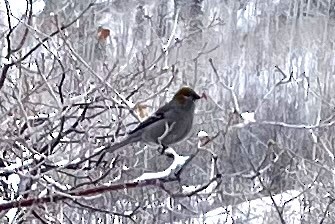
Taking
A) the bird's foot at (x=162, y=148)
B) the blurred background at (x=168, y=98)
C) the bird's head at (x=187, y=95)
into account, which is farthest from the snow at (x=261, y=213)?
the bird's foot at (x=162, y=148)

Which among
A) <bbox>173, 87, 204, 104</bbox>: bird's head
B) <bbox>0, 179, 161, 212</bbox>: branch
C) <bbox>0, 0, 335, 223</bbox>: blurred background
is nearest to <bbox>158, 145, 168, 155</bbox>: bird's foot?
<bbox>0, 0, 335, 223</bbox>: blurred background

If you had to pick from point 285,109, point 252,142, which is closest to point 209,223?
point 252,142

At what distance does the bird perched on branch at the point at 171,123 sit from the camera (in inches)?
95.1

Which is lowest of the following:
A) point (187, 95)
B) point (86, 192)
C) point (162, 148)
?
point (86, 192)

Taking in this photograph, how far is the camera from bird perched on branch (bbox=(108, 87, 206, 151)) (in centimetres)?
242

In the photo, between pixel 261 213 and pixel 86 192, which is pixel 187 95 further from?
pixel 261 213

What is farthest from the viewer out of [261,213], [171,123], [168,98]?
[261,213]

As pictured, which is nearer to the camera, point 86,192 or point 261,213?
point 86,192

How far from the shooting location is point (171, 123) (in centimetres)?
249

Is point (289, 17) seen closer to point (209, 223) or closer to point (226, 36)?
point (226, 36)

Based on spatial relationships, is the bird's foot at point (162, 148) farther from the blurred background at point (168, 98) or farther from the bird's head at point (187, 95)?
the bird's head at point (187, 95)

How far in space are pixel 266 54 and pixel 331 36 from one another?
2.89 feet

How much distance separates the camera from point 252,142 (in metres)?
8.90

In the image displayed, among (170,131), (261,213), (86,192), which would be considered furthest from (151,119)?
(261,213)
